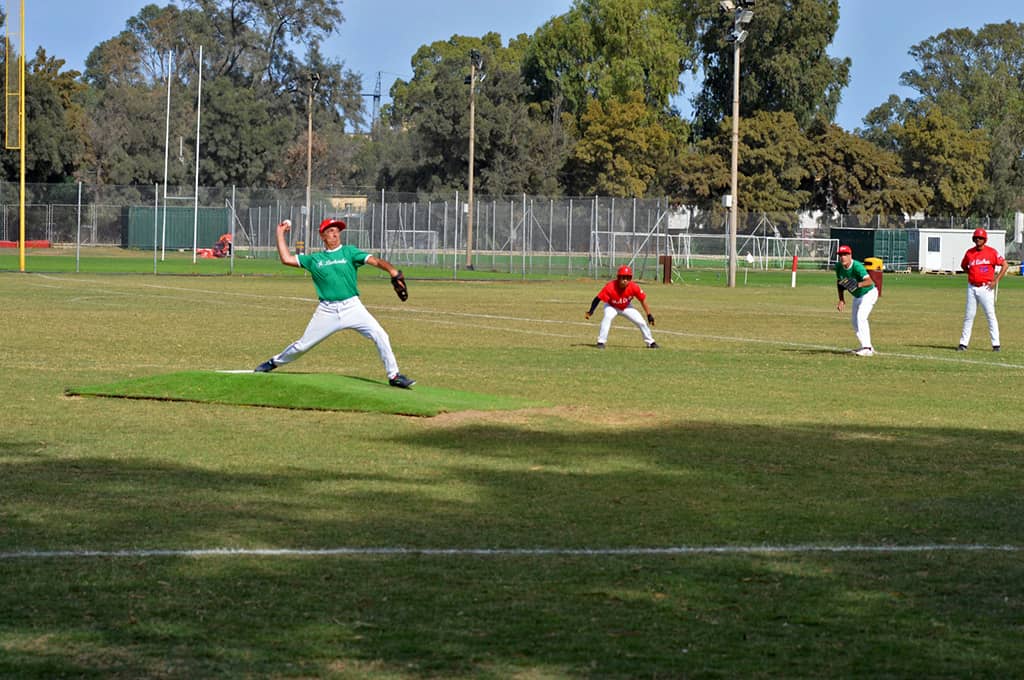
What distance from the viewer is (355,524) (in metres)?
9.07

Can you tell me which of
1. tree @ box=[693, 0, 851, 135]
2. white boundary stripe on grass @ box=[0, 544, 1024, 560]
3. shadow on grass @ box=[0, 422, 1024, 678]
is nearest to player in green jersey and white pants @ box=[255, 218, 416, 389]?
shadow on grass @ box=[0, 422, 1024, 678]

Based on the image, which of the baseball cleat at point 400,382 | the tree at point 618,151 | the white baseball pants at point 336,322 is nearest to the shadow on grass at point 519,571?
the baseball cleat at point 400,382

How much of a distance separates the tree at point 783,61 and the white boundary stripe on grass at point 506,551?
85296 millimetres

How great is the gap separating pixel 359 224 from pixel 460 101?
23.3 m

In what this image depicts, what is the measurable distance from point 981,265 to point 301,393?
12304mm

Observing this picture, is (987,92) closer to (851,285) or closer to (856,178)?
(856,178)

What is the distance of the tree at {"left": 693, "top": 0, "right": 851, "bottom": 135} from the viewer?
91.8 meters

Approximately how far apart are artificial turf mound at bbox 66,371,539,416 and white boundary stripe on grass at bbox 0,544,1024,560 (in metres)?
6.25

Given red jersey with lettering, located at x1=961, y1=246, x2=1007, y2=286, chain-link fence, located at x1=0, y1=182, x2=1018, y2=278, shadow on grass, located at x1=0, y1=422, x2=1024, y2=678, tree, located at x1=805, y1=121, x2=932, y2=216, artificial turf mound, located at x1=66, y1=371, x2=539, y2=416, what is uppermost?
tree, located at x1=805, y1=121, x2=932, y2=216

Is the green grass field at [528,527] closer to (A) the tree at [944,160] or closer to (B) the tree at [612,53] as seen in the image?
(A) the tree at [944,160]

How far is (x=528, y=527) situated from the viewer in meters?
9.05

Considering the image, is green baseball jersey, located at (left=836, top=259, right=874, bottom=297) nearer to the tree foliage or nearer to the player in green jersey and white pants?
the player in green jersey and white pants

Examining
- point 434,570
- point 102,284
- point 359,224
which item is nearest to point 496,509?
point 434,570

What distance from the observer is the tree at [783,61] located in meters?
91.8
